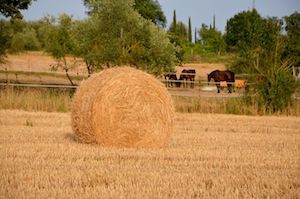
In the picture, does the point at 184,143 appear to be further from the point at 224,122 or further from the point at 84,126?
the point at 224,122

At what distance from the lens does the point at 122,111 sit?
11.6 metres

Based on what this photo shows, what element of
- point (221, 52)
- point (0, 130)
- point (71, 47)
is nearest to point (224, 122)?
point (0, 130)

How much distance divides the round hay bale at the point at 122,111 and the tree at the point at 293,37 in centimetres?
2329

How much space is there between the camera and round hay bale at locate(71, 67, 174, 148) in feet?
37.4

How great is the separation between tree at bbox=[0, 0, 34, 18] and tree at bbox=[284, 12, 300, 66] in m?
15.6

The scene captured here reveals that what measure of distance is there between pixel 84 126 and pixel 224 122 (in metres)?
7.21

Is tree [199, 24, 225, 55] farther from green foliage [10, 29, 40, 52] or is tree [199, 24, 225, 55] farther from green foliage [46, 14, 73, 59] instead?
green foliage [46, 14, 73, 59]

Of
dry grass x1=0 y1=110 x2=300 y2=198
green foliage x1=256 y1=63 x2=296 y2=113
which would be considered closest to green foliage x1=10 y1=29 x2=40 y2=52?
green foliage x1=256 y1=63 x2=296 y2=113

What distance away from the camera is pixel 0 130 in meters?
13.5

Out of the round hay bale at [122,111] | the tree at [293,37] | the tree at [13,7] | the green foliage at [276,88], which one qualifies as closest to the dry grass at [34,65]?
the tree at [13,7]

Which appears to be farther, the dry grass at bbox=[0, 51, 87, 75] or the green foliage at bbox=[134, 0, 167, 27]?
the green foliage at bbox=[134, 0, 167, 27]

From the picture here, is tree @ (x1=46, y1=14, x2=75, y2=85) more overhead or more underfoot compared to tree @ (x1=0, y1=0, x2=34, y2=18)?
more underfoot

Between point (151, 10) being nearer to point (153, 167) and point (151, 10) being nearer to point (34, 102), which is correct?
point (34, 102)

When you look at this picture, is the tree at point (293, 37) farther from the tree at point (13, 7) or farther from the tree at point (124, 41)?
the tree at point (13, 7)
